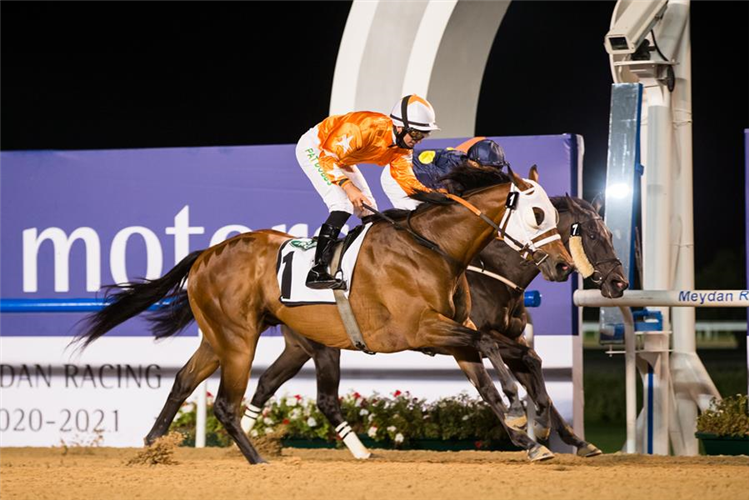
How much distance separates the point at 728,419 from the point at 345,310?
2.07 m

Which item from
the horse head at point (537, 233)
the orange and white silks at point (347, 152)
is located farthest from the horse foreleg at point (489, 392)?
the orange and white silks at point (347, 152)

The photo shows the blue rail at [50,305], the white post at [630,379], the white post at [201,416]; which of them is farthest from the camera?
the blue rail at [50,305]

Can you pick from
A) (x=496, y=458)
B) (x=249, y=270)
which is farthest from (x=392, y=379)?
(x=249, y=270)

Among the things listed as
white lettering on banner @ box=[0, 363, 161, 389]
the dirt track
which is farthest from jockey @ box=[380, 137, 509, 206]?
white lettering on banner @ box=[0, 363, 161, 389]

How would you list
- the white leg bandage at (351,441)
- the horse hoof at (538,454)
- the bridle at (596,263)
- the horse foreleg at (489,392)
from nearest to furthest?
the horse foreleg at (489,392) < the horse hoof at (538,454) < the bridle at (596,263) < the white leg bandage at (351,441)

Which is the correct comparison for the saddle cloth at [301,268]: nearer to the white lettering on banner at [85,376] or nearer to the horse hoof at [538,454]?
the horse hoof at [538,454]

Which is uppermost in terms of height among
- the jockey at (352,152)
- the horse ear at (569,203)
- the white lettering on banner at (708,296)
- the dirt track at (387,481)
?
the jockey at (352,152)

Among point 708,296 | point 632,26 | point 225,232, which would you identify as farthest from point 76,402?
point 632,26

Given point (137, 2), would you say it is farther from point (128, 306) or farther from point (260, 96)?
point (128, 306)

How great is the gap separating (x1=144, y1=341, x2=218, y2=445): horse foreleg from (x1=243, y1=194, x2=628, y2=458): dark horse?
0.33 meters

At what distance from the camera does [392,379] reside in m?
6.69

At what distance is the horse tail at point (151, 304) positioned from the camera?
6086 mm

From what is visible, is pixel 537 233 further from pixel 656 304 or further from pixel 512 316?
pixel 656 304

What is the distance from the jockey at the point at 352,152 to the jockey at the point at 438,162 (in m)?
0.40
